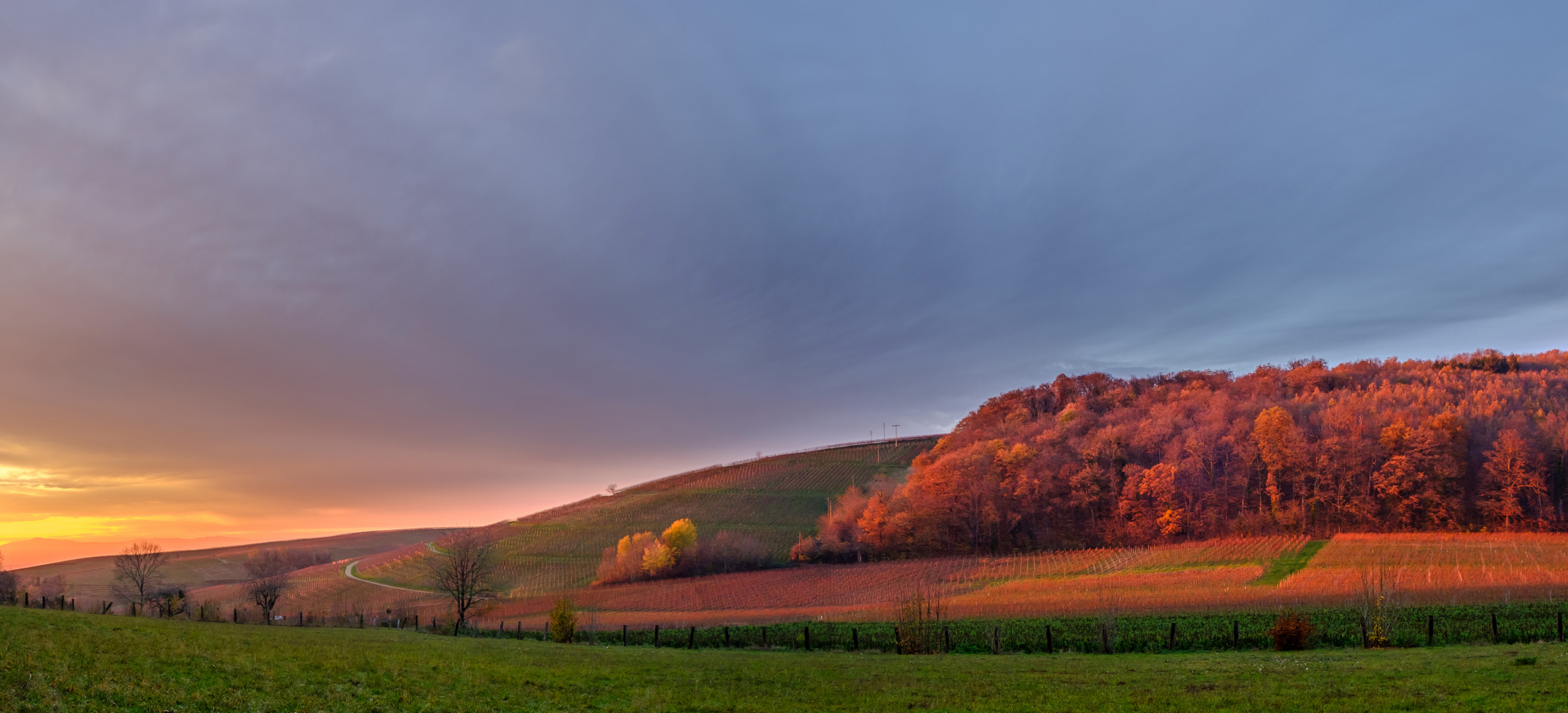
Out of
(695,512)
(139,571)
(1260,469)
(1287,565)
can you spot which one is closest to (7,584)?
(139,571)

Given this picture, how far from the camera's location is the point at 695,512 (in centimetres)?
12250

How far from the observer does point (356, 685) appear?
56.5 feet

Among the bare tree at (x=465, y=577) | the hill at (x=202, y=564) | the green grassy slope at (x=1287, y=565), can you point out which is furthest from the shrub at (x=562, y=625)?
the hill at (x=202, y=564)

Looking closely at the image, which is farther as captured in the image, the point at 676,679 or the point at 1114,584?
the point at 1114,584

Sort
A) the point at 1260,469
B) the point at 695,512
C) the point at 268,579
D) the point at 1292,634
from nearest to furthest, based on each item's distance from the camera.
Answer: the point at 1292,634 < the point at 268,579 < the point at 1260,469 < the point at 695,512

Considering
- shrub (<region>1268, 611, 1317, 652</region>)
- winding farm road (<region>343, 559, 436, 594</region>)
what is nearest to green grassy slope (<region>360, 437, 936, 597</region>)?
winding farm road (<region>343, 559, 436, 594</region>)

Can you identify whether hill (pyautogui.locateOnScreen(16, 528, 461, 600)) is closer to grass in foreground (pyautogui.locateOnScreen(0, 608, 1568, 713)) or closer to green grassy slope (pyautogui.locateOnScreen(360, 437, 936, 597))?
green grassy slope (pyautogui.locateOnScreen(360, 437, 936, 597))

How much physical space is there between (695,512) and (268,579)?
58.1 m

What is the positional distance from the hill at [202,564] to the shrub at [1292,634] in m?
108

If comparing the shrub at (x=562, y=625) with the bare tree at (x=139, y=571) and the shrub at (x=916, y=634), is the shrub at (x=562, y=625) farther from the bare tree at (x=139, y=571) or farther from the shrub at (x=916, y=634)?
the bare tree at (x=139, y=571)

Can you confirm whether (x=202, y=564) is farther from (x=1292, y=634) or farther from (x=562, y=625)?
(x=1292, y=634)

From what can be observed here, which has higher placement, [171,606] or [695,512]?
[171,606]

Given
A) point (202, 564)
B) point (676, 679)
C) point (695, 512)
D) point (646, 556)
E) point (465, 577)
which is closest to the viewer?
point (676, 679)

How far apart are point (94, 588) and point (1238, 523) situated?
6551 inches
